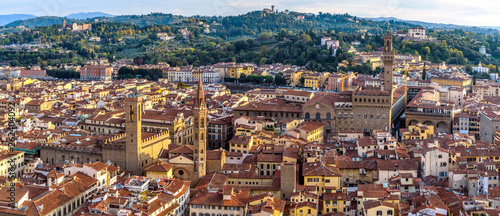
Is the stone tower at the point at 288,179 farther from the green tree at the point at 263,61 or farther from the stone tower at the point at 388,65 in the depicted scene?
A: the green tree at the point at 263,61

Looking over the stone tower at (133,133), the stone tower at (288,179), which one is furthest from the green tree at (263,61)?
the stone tower at (288,179)

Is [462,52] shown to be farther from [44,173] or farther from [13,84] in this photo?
[44,173]

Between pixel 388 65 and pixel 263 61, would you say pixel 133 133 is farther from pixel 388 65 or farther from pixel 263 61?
pixel 263 61

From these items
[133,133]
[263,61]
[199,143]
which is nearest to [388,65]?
[199,143]

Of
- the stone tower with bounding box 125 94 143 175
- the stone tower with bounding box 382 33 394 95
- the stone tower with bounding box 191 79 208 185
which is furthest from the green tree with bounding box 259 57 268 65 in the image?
the stone tower with bounding box 191 79 208 185

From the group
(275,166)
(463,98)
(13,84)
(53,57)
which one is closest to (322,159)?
(275,166)

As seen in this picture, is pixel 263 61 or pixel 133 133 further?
pixel 263 61
